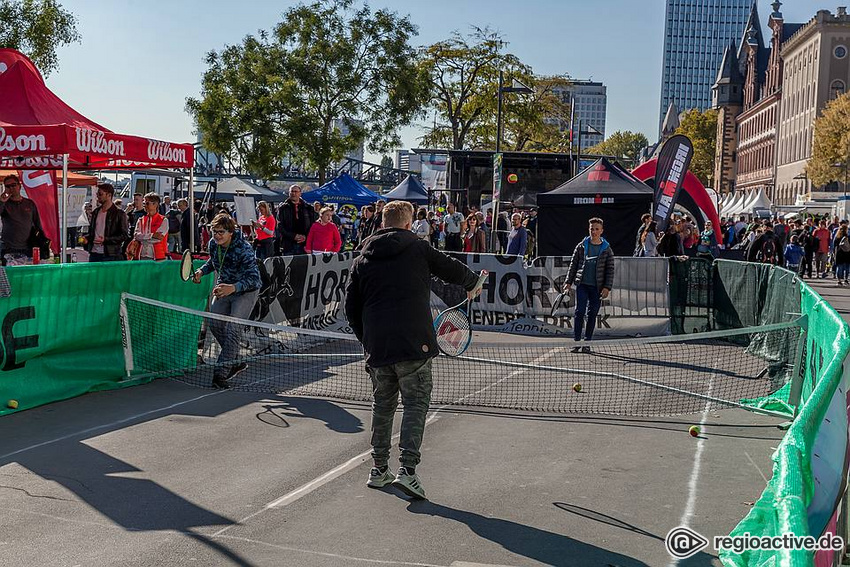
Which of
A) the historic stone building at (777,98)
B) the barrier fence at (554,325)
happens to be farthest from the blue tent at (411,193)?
the historic stone building at (777,98)

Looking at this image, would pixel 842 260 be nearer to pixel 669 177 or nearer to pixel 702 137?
A: pixel 669 177

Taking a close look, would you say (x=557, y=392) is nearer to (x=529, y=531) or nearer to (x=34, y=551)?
(x=529, y=531)

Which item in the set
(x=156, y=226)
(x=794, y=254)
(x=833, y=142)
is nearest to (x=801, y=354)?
(x=156, y=226)

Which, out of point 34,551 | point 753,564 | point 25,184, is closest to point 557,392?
point 34,551

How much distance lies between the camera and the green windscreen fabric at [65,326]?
9.07 metres

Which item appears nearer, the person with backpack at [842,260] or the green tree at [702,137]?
the person with backpack at [842,260]

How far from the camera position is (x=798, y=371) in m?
9.20

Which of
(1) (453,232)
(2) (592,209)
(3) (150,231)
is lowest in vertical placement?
(3) (150,231)

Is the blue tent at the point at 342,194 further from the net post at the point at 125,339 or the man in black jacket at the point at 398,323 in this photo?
the man in black jacket at the point at 398,323

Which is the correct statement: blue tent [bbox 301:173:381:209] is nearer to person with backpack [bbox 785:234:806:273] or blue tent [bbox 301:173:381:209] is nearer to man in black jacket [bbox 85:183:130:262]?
person with backpack [bbox 785:234:806:273]

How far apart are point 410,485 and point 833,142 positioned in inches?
2461

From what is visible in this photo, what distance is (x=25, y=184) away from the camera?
→ 58.6 ft

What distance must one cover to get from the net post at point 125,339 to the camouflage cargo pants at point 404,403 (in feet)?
15.1

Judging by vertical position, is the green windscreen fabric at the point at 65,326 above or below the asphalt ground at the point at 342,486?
above
